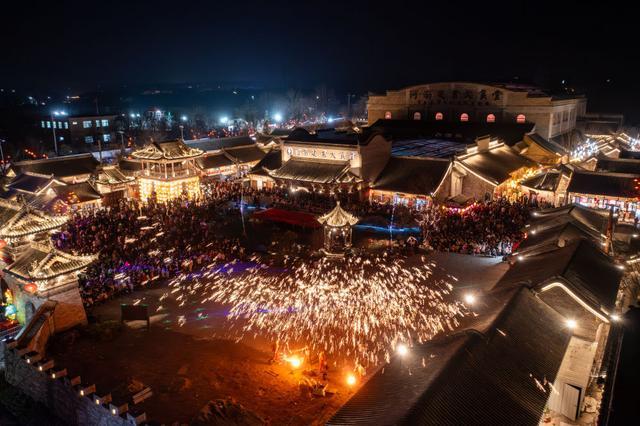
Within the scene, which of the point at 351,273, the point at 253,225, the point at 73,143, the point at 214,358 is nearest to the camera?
the point at 214,358

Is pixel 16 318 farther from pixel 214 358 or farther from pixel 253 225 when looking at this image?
pixel 253 225

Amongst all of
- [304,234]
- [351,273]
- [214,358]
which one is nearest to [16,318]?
[214,358]

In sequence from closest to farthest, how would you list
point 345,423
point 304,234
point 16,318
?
point 345,423 < point 16,318 < point 304,234

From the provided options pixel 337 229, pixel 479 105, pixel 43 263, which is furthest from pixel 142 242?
pixel 479 105

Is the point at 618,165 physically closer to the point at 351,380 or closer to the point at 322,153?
the point at 322,153

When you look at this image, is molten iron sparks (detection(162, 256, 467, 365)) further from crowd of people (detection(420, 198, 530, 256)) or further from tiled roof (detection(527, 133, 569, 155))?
tiled roof (detection(527, 133, 569, 155))

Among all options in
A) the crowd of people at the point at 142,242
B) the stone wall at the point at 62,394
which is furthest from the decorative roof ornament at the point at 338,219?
the stone wall at the point at 62,394

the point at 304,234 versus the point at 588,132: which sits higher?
the point at 588,132

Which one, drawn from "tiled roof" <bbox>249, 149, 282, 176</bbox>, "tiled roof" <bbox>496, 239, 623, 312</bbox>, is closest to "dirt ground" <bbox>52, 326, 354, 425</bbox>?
"tiled roof" <bbox>496, 239, 623, 312</bbox>
